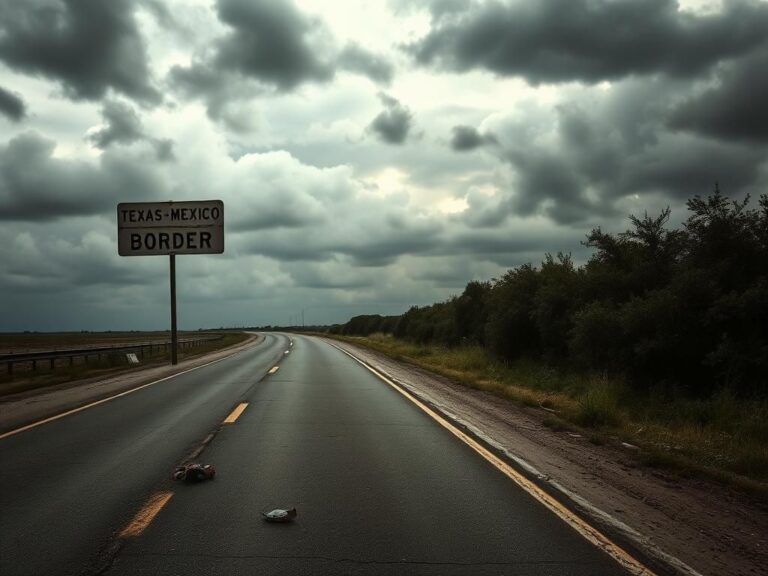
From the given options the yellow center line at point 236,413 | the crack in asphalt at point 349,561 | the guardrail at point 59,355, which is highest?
the guardrail at point 59,355

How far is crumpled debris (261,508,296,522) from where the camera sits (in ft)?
18.3

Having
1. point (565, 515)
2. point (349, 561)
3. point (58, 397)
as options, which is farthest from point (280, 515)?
point (58, 397)

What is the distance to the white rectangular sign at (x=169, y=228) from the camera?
27.8 m

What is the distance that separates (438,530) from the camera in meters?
5.37

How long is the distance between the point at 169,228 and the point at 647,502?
25.3 meters

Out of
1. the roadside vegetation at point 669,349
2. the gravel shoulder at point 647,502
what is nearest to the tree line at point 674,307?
the roadside vegetation at point 669,349

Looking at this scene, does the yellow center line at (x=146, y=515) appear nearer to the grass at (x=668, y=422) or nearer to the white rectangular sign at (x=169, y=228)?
the grass at (x=668, y=422)

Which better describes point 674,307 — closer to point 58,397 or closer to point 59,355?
point 58,397

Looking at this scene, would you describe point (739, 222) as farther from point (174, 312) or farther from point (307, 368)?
point (174, 312)

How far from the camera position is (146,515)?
5699mm

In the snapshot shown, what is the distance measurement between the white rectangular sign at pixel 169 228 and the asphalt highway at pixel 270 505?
689 inches

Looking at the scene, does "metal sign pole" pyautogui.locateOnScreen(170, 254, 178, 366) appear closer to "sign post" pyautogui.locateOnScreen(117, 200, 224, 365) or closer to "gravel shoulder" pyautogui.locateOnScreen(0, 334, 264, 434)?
"sign post" pyautogui.locateOnScreen(117, 200, 224, 365)

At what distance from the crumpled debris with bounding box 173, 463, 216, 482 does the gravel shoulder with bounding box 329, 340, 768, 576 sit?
A: 3.82 meters

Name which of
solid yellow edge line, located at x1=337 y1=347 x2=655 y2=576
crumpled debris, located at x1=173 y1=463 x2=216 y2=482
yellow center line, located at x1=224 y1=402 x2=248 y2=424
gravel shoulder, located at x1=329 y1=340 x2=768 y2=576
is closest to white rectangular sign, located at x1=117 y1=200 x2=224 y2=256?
yellow center line, located at x1=224 y1=402 x2=248 y2=424
